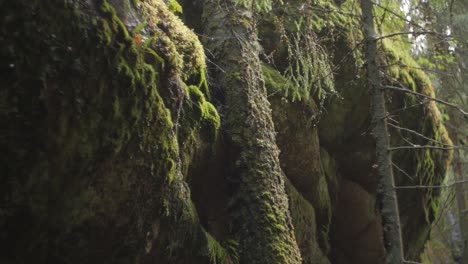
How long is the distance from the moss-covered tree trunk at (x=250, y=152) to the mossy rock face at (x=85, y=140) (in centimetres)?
112

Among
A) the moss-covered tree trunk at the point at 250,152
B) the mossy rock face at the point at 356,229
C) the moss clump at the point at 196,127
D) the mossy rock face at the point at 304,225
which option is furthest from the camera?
the mossy rock face at the point at 356,229

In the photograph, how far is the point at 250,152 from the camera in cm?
407

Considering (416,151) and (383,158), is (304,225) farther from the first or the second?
(416,151)

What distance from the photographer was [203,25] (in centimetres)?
541

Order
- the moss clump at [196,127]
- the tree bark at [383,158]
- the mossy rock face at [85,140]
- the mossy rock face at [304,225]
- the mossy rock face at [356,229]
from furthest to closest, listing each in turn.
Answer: the mossy rock face at [356,229] < the mossy rock face at [304,225] < the tree bark at [383,158] < the moss clump at [196,127] < the mossy rock face at [85,140]

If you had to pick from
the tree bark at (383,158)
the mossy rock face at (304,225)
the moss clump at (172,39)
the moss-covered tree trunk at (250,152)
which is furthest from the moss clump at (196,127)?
the mossy rock face at (304,225)

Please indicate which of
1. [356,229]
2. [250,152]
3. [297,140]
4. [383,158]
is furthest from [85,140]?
[356,229]

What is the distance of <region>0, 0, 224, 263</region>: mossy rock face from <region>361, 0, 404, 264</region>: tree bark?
216cm

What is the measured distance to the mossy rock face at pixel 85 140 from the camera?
74.6 inches

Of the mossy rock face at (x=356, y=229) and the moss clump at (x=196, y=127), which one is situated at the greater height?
the moss clump at (x=196, y=127)

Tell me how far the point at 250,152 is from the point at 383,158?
4.31ft

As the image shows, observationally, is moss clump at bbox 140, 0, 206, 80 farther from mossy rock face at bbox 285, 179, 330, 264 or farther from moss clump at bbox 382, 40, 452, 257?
moss clump at bbox 382, 40, 452, 257

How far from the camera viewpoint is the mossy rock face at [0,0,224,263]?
6.22 feet

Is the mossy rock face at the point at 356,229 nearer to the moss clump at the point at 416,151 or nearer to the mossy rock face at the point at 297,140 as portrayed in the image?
the moss clump at the point at 416,151
